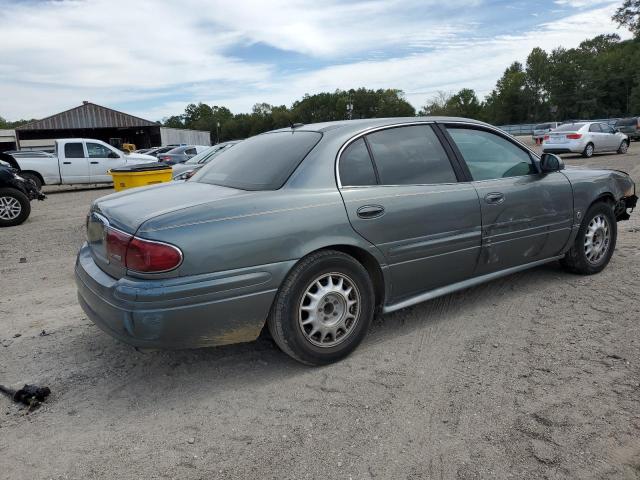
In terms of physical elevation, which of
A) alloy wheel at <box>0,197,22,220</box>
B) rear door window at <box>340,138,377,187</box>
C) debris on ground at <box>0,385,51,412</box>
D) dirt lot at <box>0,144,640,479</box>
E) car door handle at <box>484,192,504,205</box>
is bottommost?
dirt lot at <box>0,144,640,479</box>

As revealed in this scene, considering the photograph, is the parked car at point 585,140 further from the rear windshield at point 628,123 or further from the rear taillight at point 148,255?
the rear taillight at point 148,255

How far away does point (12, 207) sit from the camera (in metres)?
9.90

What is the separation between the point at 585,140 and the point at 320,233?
19232 millimetres

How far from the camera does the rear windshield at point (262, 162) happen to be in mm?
3373

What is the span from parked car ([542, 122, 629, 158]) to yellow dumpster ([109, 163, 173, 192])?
52.5ft

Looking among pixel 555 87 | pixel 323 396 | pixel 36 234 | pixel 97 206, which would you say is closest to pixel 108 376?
pixel 97 206

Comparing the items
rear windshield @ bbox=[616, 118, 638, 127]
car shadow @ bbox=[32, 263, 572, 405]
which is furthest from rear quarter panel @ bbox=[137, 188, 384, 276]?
rear windshield @ bbox=[616, 118, 638, 127]

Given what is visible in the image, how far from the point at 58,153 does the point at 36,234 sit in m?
9.13

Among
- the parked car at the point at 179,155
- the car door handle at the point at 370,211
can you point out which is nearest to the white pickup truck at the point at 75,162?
the parked car at the point at 179,155

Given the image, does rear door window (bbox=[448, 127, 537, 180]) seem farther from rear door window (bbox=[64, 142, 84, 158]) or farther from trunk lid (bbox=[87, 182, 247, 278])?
rear door window (bbox=[64, 142, 84, 158])

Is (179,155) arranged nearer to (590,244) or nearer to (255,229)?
(590,244)

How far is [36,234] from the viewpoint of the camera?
8836mm

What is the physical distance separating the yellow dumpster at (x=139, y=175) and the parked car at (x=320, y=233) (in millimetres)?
3888

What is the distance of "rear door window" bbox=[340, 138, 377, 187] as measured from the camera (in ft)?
11.2
